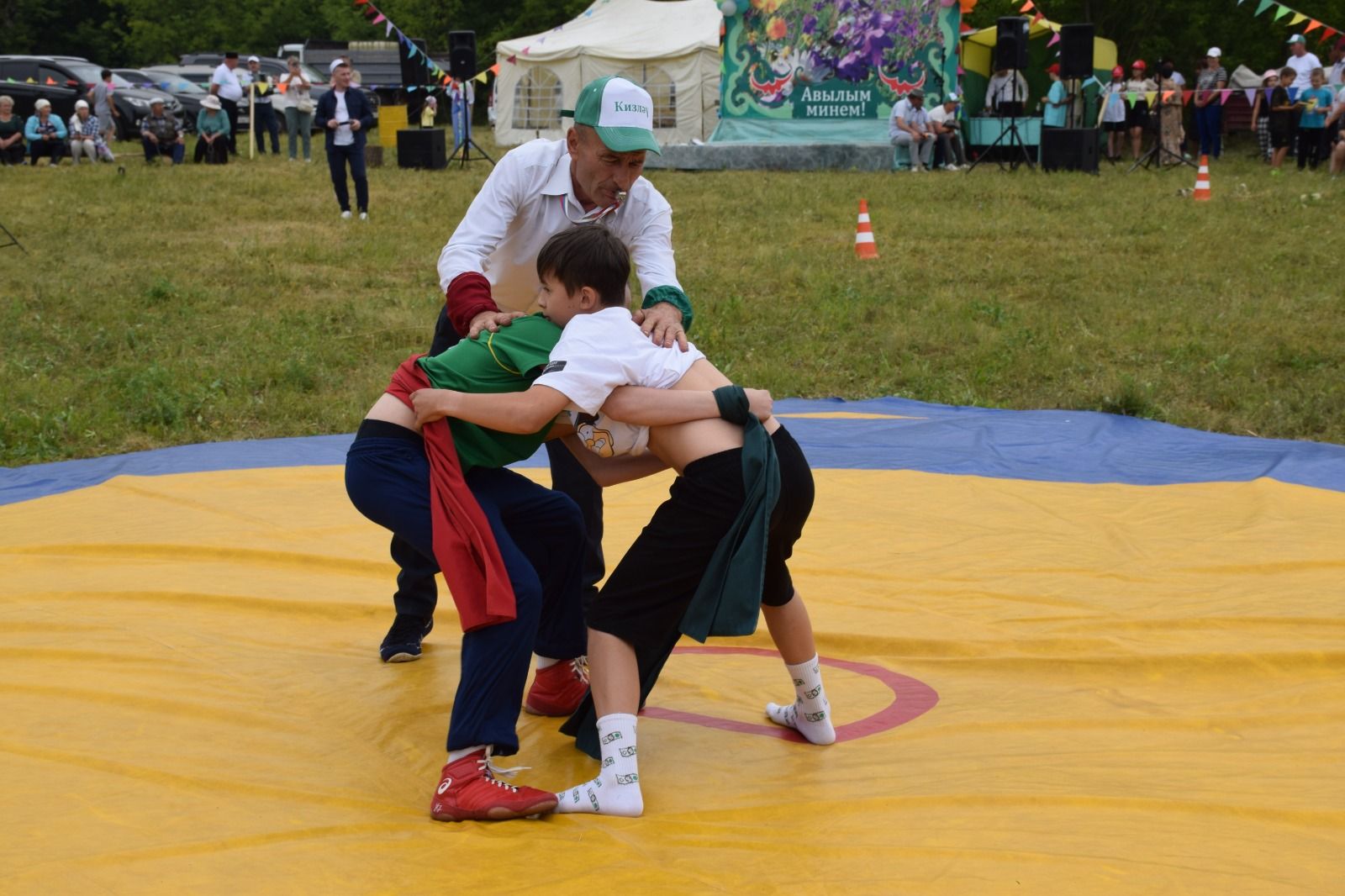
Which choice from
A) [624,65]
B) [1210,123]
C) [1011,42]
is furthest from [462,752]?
[624,65]

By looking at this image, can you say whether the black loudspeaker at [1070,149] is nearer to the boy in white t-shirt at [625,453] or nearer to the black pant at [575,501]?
the black pant at [575,501]

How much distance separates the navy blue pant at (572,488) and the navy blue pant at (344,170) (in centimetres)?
1121

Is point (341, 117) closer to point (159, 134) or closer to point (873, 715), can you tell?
point (159, 134)

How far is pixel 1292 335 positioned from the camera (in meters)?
9.01

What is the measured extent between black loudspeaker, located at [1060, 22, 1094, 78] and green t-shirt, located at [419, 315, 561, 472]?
56.1 feet

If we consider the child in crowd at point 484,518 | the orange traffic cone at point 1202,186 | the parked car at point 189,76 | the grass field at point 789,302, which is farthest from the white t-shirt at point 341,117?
the parked car at point 189,76

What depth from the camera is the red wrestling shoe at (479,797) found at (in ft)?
9.46

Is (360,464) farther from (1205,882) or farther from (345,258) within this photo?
(345,258)

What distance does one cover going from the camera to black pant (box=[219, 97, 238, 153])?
2109 centimetres

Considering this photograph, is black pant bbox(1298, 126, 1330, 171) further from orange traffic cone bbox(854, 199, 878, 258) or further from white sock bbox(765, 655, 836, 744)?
white sock bbox(765, 655, 836, 744)

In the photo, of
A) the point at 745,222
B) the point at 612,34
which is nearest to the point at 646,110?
the point at 745,222

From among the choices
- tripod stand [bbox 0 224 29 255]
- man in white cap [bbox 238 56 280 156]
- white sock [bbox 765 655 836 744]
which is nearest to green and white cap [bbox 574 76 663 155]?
white sock [bbox 765 655 836 744]

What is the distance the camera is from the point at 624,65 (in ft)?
73.7

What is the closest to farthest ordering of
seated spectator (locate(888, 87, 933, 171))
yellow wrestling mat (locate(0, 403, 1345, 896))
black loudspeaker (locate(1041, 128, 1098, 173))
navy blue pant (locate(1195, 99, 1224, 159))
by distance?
yellow wrestling mat (locate(0, 403, 1345, 896)), black loudspeaker (locate(1041, 128, 1098, 173)), seated spectator (locate(888, 87, 933, 171)), navy blue pant (locate(1195, 99, 1224, 159))
